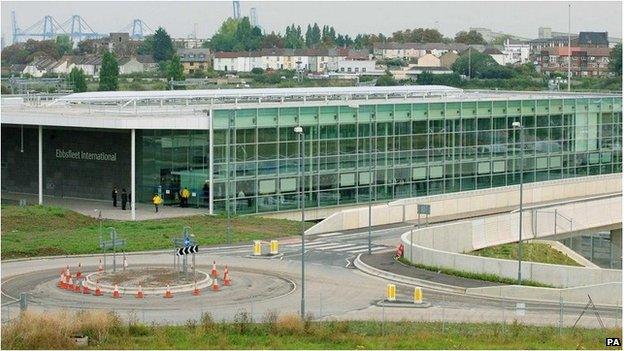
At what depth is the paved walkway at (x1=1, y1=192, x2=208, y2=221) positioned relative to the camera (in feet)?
239

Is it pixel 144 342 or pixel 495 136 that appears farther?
pixel 495 136

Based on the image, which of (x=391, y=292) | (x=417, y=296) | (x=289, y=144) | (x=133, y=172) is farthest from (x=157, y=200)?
(x=417, y=296)

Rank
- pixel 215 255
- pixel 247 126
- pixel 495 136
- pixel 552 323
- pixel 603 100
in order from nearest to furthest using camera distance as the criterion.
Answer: pixel 552 323
pixel 215 255
pixel 247 126
pixel 495 136
pixel 603 100

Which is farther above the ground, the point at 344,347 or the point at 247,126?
the point at 247,126

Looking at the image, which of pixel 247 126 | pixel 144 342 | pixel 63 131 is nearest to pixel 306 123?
pixel 247 126

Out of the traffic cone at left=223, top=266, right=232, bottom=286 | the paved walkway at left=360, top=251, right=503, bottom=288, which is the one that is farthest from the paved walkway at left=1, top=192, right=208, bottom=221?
the traffic cone at left=223, top=266, right=232, bottom=286

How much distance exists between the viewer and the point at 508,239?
231 feet

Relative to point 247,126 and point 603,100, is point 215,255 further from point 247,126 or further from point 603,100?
point 603,100

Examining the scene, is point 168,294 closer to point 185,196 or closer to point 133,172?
point 133,172

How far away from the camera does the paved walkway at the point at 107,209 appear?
72.9m

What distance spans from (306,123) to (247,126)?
4.55m

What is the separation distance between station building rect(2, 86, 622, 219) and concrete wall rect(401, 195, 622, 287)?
21.0 feet

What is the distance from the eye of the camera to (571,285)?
52.2m

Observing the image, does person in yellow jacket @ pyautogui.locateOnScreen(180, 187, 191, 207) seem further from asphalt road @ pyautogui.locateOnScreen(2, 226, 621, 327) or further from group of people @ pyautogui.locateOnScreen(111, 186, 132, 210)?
asphalt road @ pyautogui.locateOnScreen(2, 226, 621, 327)
